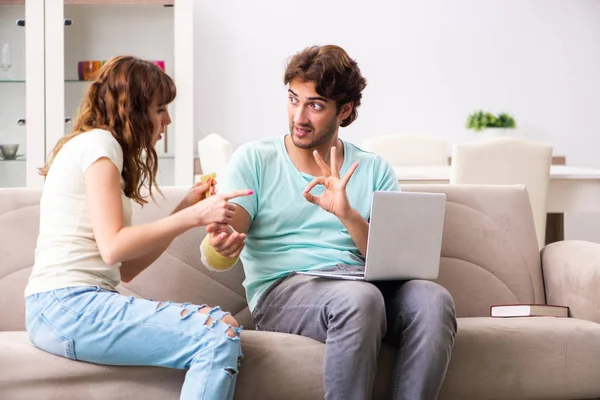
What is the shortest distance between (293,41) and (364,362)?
380 centimetres

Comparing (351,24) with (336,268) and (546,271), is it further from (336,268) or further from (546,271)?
(336,268)

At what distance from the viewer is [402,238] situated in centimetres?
192

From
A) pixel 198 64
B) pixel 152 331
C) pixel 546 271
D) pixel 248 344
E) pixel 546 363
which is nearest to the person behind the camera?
pixel 152 331

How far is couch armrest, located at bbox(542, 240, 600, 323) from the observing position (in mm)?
2260

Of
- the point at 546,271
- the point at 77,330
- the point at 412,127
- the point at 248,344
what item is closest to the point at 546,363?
the point at 546,271

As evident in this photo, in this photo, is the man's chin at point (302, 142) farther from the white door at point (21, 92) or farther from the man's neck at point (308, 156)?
the white door at point (21, 92)

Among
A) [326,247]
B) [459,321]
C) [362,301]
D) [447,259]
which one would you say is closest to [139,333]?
[362,301]

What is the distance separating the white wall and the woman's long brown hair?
345 cm

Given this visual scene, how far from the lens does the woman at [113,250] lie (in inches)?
67.0

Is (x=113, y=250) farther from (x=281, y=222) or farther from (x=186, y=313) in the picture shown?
(x=281, y=222)

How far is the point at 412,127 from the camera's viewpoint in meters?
5.48

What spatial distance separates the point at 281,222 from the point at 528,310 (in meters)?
0.69

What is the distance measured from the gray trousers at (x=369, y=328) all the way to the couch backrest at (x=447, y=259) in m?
0.35

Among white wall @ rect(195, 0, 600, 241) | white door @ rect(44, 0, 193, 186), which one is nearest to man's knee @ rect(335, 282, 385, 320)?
white door @ rect(44, 0, 193, 186)
